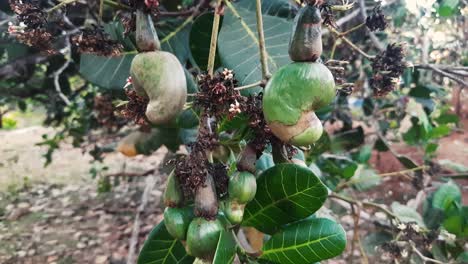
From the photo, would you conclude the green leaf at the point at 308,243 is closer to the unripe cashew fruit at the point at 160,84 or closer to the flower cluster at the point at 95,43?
the unripe cashew fruit at the point at 160,84

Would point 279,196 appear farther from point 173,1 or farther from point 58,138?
point 58,138

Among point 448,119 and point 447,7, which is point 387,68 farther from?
point 448,119

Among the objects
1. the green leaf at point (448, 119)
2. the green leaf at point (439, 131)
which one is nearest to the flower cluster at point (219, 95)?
the green leaf at point (439, 131)

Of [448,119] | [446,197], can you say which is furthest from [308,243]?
[448,119]

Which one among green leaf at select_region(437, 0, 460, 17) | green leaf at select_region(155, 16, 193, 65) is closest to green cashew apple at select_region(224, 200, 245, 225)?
green leaf at select_region(155, 16, 193, 65)

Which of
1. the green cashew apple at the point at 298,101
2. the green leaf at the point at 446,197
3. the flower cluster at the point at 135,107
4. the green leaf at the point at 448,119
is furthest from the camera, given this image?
the green leaf at the point at 448,119
